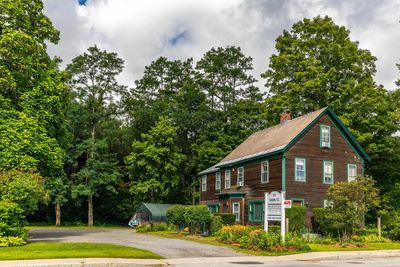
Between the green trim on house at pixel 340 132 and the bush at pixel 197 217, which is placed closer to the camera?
the bush at pixel 197 217

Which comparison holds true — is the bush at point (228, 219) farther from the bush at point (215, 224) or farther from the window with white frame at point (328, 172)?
the window with white frame at point (328, 172)

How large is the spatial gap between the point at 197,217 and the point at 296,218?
23.2 feet

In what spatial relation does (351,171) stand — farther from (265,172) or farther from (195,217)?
(195,217)

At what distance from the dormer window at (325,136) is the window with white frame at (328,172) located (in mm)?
1412

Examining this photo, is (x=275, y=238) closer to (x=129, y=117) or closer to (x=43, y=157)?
(x=43, y=157)

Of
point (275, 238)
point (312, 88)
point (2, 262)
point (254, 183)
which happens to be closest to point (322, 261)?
point (275, 238)

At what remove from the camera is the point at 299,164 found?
34.8m

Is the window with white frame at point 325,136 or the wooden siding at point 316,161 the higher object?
the window with white frame at point 325,136

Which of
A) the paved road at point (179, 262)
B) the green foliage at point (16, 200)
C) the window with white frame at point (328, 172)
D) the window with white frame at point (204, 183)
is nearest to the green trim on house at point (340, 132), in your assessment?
the window with white frame at point (328, 172)

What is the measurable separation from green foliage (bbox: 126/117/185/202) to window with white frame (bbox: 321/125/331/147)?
25347 mm

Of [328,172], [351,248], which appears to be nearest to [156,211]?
[328,172]

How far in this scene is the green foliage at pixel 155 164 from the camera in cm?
5684

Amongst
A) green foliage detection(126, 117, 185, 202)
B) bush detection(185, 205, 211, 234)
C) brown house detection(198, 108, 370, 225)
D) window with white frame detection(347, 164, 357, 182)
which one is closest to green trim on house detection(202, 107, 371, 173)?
brown house detection(198, 108, 370, 225)

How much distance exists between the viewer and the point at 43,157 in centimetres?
3045
